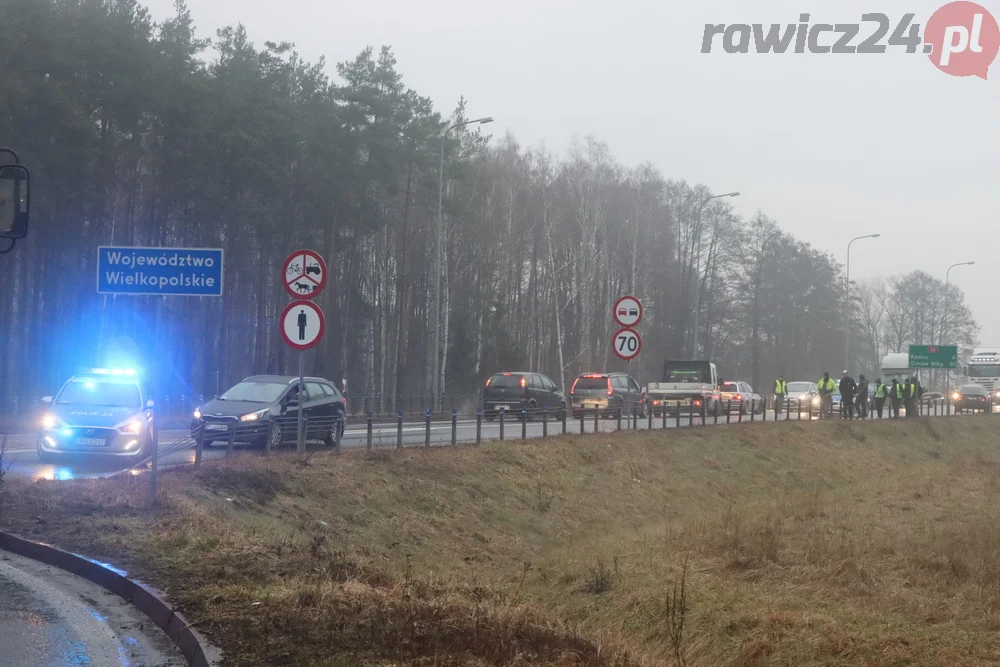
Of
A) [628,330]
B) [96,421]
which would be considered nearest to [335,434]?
[96,421]

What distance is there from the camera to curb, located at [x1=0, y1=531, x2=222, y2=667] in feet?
22.8

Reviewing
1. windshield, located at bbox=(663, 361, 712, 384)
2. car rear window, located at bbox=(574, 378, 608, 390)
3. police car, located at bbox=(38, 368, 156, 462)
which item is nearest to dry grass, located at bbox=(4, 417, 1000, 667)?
police car, located at bbox=(38, 368, 156, 462)

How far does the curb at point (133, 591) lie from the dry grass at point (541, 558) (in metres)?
0.18

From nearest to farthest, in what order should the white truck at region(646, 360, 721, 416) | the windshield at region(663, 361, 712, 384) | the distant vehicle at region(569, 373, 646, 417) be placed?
the distant vehicle at region(569, 373, 646, 417) → the white truck at region(646, 360, 721, 416) → the windshield at region(663, 361, 712, 384)

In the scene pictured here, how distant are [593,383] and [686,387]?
385cm

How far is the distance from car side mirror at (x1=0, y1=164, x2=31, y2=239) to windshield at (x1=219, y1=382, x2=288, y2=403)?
11.9 meters

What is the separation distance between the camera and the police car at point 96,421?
58.3 feet

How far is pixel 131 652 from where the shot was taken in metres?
7.23

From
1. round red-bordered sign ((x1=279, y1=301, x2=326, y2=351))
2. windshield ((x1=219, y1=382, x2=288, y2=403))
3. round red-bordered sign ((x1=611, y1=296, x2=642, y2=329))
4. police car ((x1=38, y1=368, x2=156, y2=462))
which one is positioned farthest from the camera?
round red-bordered sign ((x1=611, y1=296, x2=642, y2=329))

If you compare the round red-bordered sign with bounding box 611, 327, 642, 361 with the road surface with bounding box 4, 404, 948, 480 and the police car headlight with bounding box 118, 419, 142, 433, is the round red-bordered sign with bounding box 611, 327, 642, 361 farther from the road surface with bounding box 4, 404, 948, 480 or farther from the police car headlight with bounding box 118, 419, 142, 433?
the police car headlight with bounding box 118, 419, 142, 433

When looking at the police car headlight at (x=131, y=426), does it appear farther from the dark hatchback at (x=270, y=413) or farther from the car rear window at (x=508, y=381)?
the car rear window at (x=508, y=381)

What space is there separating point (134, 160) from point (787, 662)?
3723cm

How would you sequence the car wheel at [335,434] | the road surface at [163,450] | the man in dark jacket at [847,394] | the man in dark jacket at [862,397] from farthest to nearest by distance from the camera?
the man in dark jacket at [862,397] → the man in dark jacket at [847,394] → the car wheel at [335,434] → the road surface at [163,450]

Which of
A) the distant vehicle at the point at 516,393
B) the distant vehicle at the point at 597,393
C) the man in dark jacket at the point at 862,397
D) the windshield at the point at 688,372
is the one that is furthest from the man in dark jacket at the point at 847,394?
the distant vehicle at the point at 516,393
